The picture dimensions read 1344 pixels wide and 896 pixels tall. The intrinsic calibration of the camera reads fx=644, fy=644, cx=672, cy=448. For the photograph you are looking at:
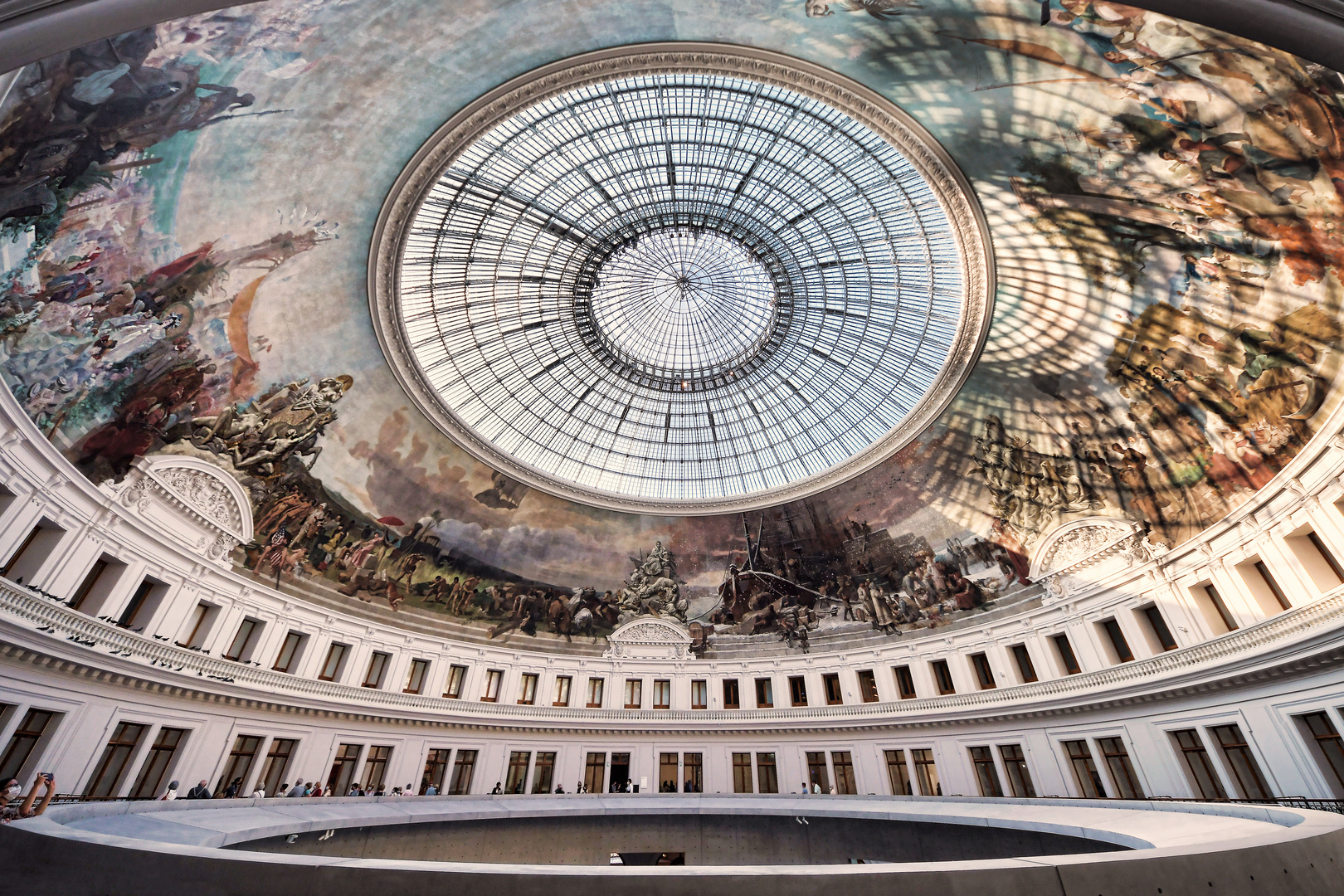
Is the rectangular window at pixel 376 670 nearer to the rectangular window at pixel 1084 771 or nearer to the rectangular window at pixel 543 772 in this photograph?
the rectangular window at pixel 543 772

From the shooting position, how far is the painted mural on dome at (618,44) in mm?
15492

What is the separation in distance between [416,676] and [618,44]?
31.7 m

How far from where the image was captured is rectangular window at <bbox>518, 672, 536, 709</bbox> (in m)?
37.9

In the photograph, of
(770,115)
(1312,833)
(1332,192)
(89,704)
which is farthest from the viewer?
(770,115)

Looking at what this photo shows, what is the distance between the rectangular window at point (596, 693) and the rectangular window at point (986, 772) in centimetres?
2070

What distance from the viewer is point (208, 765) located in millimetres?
24906

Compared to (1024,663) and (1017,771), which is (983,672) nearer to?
(1024,663)

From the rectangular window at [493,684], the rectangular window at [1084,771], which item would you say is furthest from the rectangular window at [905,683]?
the rectangular window at [493,684]

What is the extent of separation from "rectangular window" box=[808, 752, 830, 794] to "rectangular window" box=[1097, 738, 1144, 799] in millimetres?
13583

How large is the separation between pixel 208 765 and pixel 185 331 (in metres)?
16.6

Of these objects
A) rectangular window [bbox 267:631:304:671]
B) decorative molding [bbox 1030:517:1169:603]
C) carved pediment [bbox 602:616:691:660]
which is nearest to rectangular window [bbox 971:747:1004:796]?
decorative molding [bbox 1030:517:1169:603]

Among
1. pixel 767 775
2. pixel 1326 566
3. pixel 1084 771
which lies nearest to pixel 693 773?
pixel 767 775

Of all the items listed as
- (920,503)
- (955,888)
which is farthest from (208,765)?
(920,503)

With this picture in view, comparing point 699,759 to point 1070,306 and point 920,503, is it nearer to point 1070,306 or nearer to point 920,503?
point 920,503
